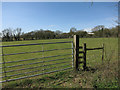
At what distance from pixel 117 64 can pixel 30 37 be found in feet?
209

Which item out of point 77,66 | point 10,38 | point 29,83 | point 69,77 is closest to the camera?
point 29,83

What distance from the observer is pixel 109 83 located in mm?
3014

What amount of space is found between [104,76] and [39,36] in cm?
6478

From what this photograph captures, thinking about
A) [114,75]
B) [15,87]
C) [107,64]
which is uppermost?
[107,64]

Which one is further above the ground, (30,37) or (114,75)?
(30,37)

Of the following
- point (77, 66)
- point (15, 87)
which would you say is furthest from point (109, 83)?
point (15, 87)

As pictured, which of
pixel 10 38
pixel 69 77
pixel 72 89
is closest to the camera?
pixel 72 89

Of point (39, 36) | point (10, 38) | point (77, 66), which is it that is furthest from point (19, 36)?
point (77, 66)

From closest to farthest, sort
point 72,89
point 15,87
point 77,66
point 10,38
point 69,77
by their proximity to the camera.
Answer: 1. point 72,89
2. point 15,87
3. point 69,77
4. point 77,66
5. point 10,38

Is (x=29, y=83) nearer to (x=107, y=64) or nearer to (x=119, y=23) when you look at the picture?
(x=107, y=64)

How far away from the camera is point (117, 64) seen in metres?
3.70

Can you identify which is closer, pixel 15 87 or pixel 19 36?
pixel 15 87

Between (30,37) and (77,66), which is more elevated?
(30,37)

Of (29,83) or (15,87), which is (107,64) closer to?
(29,83)
